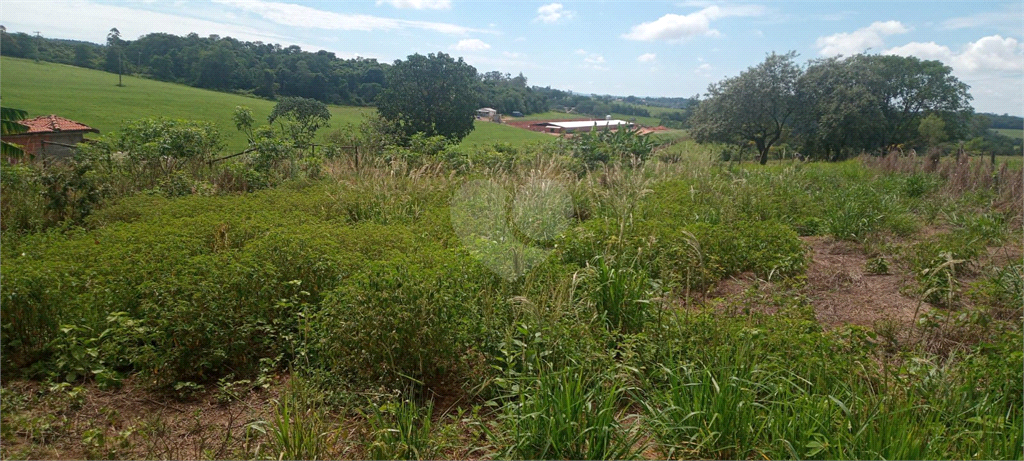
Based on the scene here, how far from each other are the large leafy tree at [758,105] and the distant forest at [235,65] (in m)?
16.0

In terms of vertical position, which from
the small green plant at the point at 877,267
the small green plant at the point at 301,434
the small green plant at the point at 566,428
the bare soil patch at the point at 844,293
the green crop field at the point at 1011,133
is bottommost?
the small green plant at the point at 301,434

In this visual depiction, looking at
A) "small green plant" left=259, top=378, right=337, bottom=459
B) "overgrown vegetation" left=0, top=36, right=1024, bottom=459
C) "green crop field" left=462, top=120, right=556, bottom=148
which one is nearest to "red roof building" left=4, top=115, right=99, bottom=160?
"overgrown vegetation" left=0, top=36, right=1024, bottom=459

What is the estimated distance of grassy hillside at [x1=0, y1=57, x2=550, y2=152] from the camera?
8.69 metres

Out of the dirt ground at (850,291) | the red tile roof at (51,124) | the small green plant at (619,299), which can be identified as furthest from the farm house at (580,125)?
the small green plant at (619,299)

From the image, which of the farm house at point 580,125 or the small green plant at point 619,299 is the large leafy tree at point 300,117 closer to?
the farm house at point 580,125

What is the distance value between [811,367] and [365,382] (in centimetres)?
228

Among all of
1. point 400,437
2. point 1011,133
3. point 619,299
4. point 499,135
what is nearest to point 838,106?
point 1011,133

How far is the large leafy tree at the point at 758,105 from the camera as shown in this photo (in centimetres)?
2719

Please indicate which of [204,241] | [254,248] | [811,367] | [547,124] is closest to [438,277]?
[254,248]

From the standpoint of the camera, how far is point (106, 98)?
990 cm

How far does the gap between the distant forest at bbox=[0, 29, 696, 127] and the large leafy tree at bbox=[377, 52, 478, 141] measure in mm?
442

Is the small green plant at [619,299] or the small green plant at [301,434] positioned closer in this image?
the small green plant at [301,434]

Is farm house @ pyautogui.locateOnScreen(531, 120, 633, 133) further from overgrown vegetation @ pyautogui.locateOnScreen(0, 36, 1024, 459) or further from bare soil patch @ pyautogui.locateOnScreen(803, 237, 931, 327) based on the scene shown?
bare soil patch @ pyautogui.locateOnScreen(803, 237, 931, 327)

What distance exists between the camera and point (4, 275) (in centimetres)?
341
